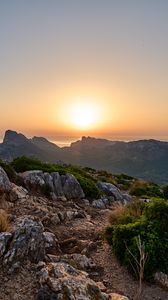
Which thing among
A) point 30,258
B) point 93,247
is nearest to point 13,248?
point 30,258

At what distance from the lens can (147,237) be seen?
1081cm

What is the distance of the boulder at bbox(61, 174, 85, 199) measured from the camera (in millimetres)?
19062

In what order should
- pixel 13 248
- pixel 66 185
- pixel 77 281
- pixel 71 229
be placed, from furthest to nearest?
pixel 66 185 < pixel 71 229 < pixel 13 248 < pixel 77 281

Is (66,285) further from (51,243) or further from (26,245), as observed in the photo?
(51,243)

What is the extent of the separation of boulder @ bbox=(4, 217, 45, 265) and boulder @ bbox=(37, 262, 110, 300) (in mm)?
787

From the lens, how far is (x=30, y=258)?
31.2ft

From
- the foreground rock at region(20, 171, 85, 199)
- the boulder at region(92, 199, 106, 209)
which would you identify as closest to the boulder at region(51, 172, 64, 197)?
the foreground rock at region(20, 171, 85, 199)

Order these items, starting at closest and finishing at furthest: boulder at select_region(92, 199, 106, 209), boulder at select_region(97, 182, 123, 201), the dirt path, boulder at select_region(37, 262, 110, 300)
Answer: boulder at select_region(37, 262, 110, 300) < the dirt path < boulder at select_region(92, 199, 106, 209) < boulder at select_region(97, 182, 123, 201)

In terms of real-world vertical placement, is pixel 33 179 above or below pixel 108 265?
above

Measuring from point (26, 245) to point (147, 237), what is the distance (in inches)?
145

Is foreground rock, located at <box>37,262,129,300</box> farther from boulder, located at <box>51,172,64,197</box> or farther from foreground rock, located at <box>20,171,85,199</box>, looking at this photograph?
boulder, located at <box>51,172,64,197</box>

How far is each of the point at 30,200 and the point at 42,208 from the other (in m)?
1.08

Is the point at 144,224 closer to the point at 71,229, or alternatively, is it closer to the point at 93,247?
the point at 93,247

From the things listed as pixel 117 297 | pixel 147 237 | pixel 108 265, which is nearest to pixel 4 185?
pixel 108 265
